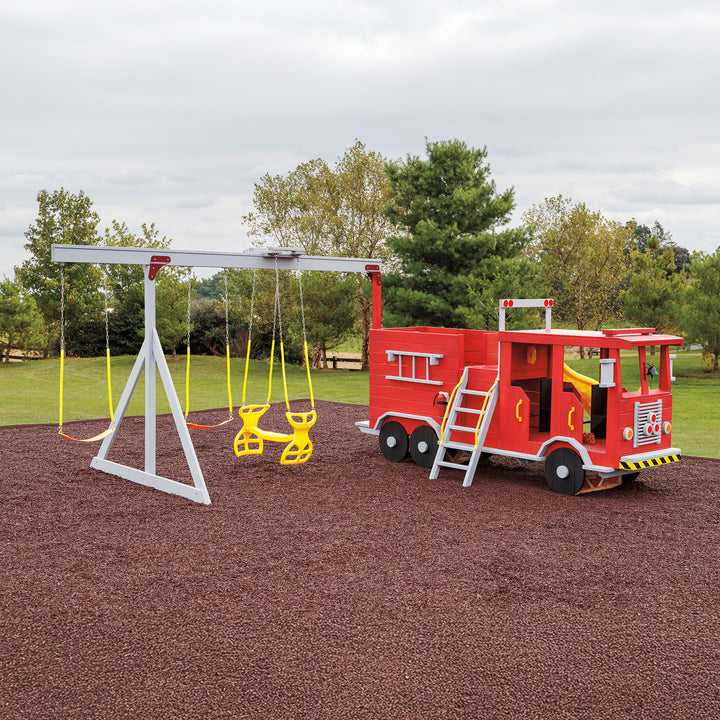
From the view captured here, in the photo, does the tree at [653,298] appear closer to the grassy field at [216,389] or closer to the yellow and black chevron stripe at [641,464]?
the grassy field at [216,389]

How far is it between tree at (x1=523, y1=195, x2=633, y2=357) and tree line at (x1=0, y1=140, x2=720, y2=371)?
0.06m

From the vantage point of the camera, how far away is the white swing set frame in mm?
8953

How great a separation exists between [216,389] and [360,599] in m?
16.8

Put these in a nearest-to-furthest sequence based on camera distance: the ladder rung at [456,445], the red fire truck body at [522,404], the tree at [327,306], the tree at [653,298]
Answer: the red fire truck body at [522,404] < the ladder rung at [456,445] < the tree at [653,298] < the tree at [327,306]

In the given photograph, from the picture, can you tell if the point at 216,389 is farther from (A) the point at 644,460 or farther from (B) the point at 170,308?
(A) the point at 644,460

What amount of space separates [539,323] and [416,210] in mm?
6260

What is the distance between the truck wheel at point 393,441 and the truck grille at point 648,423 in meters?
3.25

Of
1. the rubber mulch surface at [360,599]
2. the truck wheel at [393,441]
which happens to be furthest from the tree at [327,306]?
the rubber mulch surface at [360,599]

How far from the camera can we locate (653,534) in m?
7.73

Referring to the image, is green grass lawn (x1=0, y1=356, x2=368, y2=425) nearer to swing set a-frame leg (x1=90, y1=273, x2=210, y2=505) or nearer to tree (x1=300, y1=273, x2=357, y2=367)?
tree (x1=300, y1=273, x2=357, y2=367)

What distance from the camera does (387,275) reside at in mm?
23375

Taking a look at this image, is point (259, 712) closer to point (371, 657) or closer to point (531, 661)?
point (371, 657)

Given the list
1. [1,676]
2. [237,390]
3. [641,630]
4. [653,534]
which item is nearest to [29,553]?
[1,676]

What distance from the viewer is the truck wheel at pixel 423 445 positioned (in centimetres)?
1054
